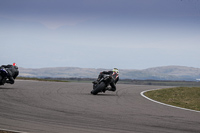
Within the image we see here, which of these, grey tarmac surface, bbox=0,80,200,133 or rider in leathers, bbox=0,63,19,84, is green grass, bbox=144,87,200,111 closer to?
grey tarmac surface, bbox=0,80,200,133

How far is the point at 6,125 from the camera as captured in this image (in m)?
8.61

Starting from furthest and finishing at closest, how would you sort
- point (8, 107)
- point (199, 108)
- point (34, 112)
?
point (199, 108) < point (8, 107) < point (34, 112)

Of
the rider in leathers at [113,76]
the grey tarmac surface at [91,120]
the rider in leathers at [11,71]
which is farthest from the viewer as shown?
the rider in leathers at [11,71]

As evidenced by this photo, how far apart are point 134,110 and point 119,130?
12.2 ft

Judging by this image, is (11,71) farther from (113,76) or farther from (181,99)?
(181,99)

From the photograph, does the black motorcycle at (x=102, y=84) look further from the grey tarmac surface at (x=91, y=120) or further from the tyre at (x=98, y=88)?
the grey tarmac surface at (x=91, y=120)

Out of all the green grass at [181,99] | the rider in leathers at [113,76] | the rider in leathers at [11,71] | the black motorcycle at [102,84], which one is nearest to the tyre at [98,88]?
the black motorcycle at [102,84]

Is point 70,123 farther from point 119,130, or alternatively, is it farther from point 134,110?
point 134,110

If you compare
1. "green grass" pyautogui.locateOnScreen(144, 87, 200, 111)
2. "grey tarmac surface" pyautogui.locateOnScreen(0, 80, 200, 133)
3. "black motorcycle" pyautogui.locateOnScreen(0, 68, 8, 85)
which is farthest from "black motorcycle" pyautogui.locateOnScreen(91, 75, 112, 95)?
"grey tarmac surface" pyautogui.locateOnScreen(0, 80, 200, 133)

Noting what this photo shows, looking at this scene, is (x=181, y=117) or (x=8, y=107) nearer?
(x=181, y=117)

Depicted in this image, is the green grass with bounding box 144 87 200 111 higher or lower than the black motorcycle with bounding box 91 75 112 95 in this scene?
lower

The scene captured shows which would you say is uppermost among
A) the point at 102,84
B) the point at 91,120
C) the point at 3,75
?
the point at 3,75

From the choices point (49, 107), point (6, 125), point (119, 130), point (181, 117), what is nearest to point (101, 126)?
point (119, 130)

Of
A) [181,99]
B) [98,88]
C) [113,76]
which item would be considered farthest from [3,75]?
[181,99]
